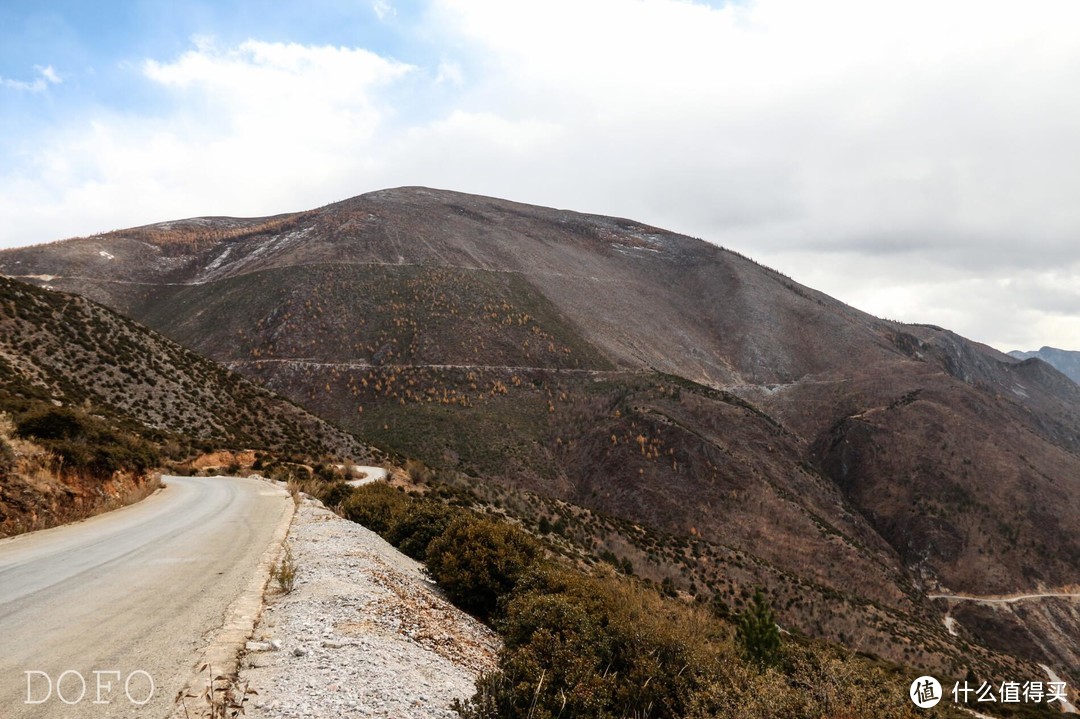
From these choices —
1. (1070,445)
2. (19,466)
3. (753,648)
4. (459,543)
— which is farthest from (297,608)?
(1070,445)

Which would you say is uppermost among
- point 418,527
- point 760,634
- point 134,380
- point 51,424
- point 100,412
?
point 51,424

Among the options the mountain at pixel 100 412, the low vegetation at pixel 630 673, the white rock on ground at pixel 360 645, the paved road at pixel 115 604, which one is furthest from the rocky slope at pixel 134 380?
the low vegetation at pixel 630 673

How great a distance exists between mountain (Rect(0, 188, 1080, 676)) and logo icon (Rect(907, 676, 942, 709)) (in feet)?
65.9

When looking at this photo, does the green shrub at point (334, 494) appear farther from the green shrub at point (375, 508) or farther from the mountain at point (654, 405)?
the mountain at point (654, 405)

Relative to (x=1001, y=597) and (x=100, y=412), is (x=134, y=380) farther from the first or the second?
(x=1001, y=597)

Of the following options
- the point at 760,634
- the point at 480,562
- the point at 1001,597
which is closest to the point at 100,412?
the point at 480,562

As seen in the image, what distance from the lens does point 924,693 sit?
7988mm

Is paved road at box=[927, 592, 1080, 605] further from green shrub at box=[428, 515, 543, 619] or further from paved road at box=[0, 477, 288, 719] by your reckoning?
paved road at box=[0, 477, 288, 719]

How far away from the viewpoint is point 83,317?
36.4m

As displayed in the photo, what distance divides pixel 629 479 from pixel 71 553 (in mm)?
42235

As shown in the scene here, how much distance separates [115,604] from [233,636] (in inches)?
80.7

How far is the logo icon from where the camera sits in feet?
22.7

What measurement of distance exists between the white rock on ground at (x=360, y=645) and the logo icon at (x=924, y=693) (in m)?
5.67

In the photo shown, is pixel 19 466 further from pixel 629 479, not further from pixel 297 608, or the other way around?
pixel 629 479
